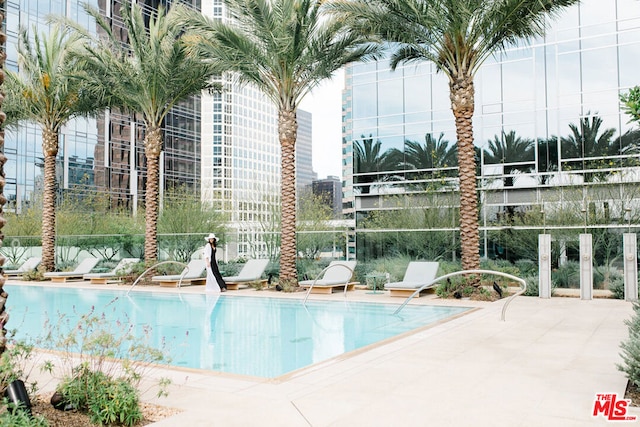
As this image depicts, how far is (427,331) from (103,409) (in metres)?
6.23

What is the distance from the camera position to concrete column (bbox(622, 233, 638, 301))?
13.7 metres

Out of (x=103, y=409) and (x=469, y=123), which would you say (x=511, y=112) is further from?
(x=103, y=409)

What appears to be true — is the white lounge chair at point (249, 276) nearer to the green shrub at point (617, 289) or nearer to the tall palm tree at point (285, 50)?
the tall palm tree at point (285, 50)

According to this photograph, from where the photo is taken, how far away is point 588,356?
24.7ft

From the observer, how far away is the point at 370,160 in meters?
31.5

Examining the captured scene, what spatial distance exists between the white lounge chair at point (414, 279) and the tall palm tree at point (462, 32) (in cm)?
125

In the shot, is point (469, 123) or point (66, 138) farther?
point (66, 138)

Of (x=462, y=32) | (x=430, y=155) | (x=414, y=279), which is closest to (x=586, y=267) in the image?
(x=414, y=279)

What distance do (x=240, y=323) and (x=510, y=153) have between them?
67.6 feet

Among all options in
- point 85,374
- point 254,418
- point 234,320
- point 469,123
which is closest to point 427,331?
point 234,320

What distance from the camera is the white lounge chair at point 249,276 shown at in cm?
1870

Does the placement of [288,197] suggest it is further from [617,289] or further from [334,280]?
[617,289]

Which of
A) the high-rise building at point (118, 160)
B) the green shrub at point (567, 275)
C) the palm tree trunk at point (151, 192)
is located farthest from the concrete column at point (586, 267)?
the palm tree trunk at point (151, 192)

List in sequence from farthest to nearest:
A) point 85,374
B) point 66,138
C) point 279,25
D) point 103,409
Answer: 1. point 66,138
2. point 279,25
3. point 85,374
4. point 103,409
